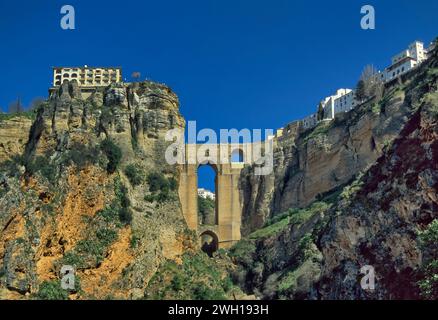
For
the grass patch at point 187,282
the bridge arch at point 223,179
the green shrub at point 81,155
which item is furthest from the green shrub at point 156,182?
the bridge arch at point 223,179

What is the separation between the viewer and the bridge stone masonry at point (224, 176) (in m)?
83.4

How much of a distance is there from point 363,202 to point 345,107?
30481mm

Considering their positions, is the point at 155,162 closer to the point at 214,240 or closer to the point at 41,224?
the point at 41,224

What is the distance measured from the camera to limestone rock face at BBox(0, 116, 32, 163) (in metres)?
61.8

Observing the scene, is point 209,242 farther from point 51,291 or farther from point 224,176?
point 51,291

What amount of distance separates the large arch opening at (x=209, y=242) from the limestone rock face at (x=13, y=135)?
86.5 feet

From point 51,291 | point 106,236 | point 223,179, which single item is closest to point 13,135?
point 106,236

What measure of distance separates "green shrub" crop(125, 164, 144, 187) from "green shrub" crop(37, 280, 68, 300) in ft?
38.3

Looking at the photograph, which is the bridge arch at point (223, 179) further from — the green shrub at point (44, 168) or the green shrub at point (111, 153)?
the green shrub at point (44, 168)

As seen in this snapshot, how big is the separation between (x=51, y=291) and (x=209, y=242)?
133 feet
